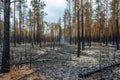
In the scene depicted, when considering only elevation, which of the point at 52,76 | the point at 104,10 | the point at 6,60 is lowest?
the point at 52,76

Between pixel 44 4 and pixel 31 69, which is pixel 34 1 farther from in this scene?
pixel 31 69

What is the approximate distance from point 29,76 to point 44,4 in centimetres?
3114

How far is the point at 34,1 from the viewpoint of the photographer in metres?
42.0

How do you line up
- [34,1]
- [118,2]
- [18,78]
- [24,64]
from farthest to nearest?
[34,1], [118,2], [24,64], [18,78]

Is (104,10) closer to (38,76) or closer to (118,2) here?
(118,2)

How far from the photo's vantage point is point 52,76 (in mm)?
13234

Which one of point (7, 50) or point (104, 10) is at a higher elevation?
point (104, 10)

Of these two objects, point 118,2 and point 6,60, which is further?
point 118,2

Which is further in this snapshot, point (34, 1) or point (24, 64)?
point (34, 1)

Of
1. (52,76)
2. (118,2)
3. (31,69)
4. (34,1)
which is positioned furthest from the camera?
(34,1)

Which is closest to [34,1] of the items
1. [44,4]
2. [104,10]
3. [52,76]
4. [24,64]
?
[44,4]

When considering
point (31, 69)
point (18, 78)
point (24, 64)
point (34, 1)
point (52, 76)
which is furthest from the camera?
point (34, 1)

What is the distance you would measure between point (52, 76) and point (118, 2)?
25.7 meters

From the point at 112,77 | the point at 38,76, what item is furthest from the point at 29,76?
the point at 112,77
